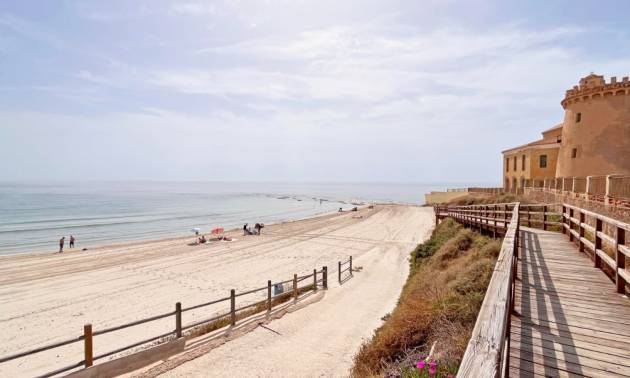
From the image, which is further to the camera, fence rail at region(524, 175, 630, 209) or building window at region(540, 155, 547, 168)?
building window at region(540, 155, 547, 168)

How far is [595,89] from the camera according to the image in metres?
24.4

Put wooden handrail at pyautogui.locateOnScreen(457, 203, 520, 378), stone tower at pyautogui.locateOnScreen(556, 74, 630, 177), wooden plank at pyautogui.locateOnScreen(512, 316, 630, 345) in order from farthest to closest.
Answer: stone tower at pyautogui.locateOnScreen(556, 74, 630, 177) < wooden plank at pyautogui.locateOnScreen(512, 316, 630, 345) < wooden handrail at pyautogui.locateOnScreen(457, 203, 520, 378)

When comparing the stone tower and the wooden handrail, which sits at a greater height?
the stone tower

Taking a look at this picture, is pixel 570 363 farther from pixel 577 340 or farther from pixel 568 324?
pixel 568 324

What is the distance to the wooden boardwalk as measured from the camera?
3.18 m

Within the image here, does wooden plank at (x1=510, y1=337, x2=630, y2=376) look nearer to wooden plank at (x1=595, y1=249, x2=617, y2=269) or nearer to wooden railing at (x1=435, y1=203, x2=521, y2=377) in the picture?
wooden railing at (x1=435, y1=203, x2=521, y2=377)

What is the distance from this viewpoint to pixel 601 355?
131 inches

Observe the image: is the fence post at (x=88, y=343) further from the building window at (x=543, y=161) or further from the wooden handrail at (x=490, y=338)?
the building window at (x=543, y=161)

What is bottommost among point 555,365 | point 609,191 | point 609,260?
point 555,365

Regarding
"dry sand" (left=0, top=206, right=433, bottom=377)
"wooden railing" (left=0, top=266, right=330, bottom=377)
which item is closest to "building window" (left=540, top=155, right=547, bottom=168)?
"dry sand" (left=0, top=206, right=433, bottom=377)

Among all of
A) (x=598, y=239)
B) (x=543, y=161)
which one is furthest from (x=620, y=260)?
(x=543, y=161)

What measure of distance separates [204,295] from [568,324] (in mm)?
16253

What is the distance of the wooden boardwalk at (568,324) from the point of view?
3178mm

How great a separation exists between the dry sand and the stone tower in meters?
14.6
